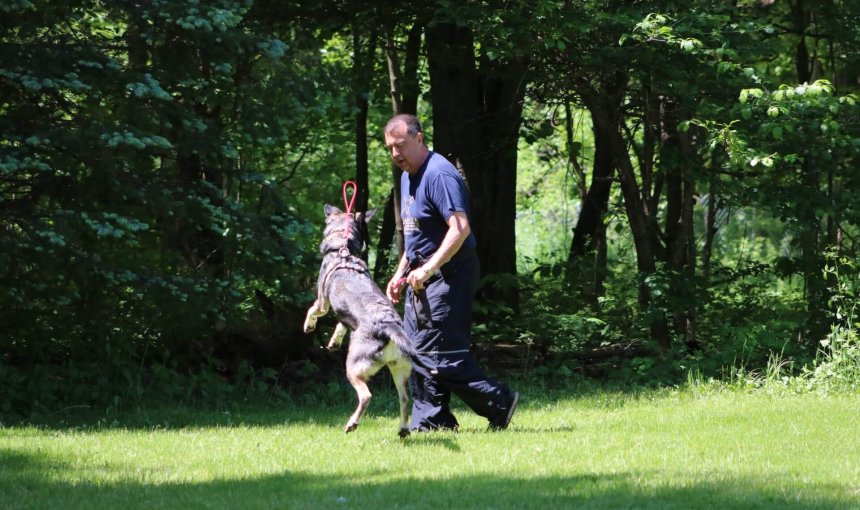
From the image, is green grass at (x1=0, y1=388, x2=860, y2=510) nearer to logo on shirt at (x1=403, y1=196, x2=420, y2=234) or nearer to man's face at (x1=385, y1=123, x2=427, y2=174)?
logo on shirt at (x1=403, y1=196, x2=420, y2=234)

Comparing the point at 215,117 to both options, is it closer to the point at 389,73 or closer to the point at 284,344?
the point at 284,344

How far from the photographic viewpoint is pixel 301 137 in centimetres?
1638

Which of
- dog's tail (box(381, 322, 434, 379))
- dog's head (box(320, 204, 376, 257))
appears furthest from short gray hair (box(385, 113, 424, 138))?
dog's tail (box(381, 322, 434, 379))

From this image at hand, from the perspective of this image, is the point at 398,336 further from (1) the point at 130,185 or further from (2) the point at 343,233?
(1) the point at 130,185

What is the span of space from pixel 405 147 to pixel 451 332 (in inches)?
53.6

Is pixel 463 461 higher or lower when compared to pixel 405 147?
lower

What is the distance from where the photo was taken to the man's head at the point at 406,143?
7875 millimetres

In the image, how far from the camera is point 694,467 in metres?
7.00

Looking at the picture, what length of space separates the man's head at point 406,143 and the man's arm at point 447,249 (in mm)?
557

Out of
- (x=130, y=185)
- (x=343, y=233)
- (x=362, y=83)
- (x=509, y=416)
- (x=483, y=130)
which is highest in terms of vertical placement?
(x=362, y=83)

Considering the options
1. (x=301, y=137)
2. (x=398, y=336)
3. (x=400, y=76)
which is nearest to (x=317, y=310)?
(x=398, y=336)

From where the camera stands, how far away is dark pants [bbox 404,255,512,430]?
7.98 m

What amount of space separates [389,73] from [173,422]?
6967 mm

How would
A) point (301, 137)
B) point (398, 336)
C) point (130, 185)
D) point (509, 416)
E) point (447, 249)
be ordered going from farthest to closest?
point (301, 137), point (130, 185), point (509, 416), point (447, 249), point (398, 336)
